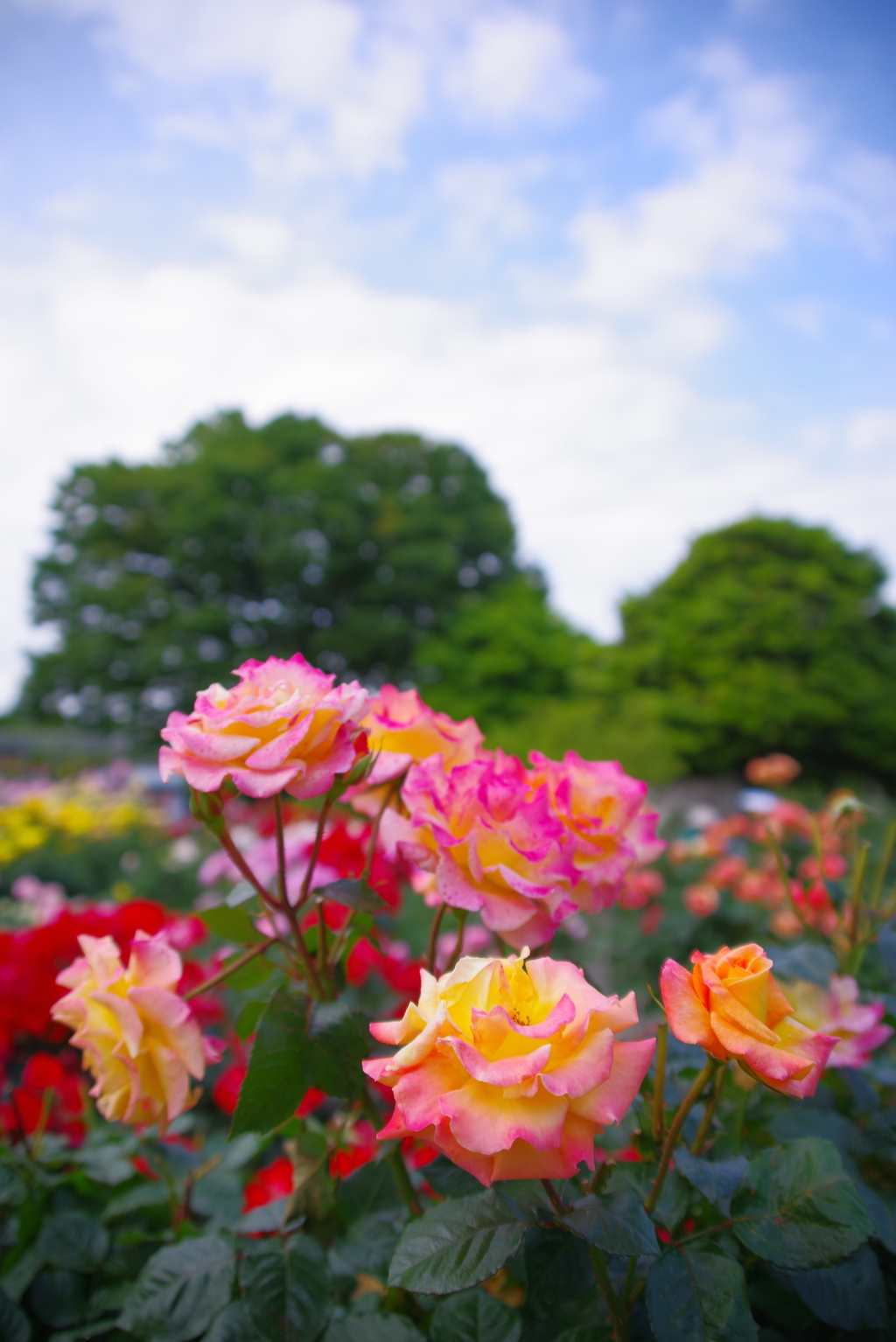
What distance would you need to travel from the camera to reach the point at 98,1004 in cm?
60

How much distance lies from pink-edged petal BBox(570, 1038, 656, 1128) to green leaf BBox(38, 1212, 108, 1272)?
69 cm

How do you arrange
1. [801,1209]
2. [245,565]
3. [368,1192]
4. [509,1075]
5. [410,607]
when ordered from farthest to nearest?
1. [410,607]
2. [245,565]
3. [368,1192]
4. [801,1209]
5. [509,1075]

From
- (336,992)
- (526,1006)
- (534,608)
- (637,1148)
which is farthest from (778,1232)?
(534,608)

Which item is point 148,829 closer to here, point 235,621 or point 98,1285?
point 98,1285

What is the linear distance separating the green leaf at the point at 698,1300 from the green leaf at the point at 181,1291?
36 cm

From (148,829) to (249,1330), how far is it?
6.15 meters

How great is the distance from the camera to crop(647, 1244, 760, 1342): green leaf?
44 cm

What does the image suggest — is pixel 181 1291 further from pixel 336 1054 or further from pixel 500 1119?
pixel 500 1119

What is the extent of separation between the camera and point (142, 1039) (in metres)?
0.58

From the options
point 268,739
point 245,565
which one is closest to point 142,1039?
point 268,739

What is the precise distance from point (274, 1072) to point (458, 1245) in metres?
0.17

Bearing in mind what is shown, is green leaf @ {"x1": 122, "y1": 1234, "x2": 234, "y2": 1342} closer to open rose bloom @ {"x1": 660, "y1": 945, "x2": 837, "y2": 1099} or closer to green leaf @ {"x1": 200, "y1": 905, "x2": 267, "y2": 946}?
green leaf @ {"x1": 200, "y1": 905, "x2": 267, "y2": 946}

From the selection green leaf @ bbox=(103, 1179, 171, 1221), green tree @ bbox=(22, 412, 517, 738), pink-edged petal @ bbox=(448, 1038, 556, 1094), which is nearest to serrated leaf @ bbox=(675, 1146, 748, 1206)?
pink-edged petal @ bbox=(448, 1038, 556, 1094)

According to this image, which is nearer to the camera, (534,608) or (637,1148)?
(637,1148)
